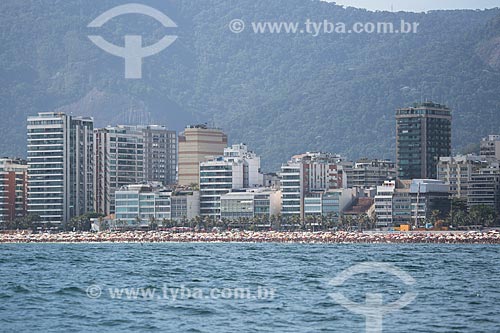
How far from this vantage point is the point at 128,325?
66562 millimetres

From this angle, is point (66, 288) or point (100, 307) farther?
point (66, 288)

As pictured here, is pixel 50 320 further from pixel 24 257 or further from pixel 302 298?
pixel 24 257

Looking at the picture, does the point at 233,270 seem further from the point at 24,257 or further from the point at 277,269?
the point at 24,257

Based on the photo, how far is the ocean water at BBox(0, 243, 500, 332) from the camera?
219 ft

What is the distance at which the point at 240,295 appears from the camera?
80.4 m

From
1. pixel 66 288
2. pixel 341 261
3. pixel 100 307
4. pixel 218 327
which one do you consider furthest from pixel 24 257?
pixel 218 327

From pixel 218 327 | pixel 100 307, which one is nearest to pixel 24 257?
pixel 100 307

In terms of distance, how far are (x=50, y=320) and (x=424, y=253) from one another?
79.3 m

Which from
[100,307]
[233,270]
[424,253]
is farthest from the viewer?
[424,253]

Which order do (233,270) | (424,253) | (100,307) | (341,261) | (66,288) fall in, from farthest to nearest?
1. (424,253)
2. (341,261)
3. (233,270)
4. (66,288)
5. (100,307)

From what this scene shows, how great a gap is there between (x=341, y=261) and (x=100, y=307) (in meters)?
52.3

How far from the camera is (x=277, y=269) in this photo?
4291 inches

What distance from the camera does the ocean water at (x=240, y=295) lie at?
66750mm

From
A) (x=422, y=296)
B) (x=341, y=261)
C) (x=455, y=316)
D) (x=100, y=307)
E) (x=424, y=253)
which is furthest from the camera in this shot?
(x=424, y=253)
